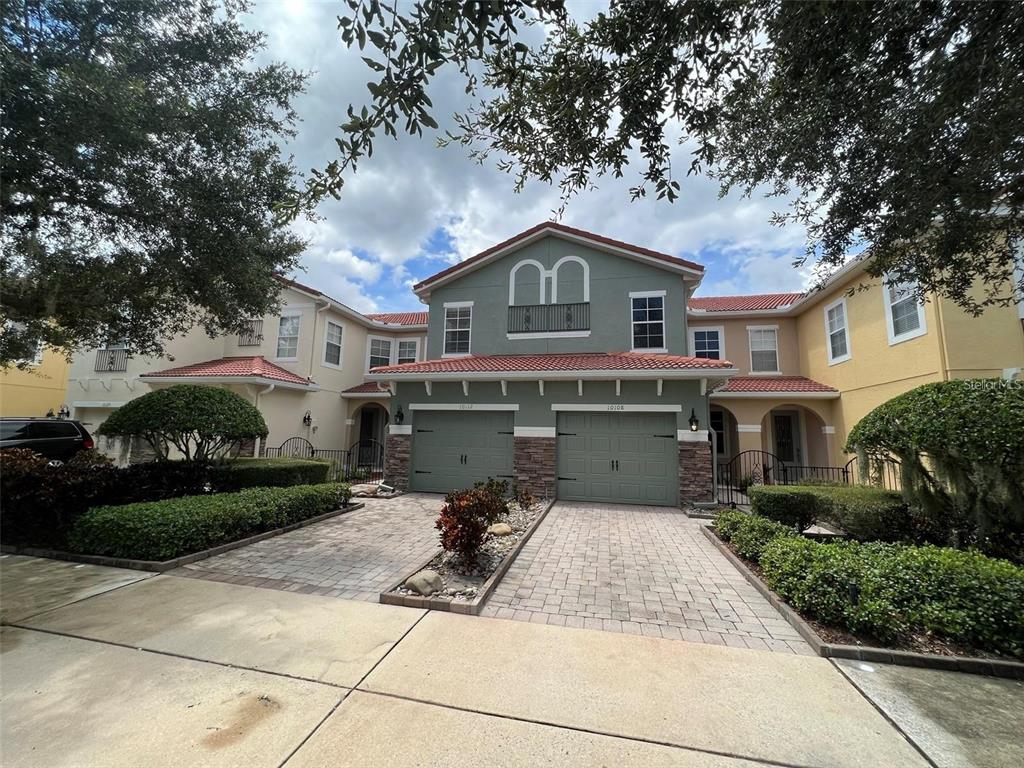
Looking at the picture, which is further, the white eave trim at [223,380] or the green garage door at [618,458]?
the white eave trim at [223,380]

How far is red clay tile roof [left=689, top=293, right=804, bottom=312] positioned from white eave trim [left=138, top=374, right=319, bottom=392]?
14.8m

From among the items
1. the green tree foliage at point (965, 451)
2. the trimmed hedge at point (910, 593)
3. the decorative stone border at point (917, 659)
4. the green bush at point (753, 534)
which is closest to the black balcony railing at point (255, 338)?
the green bush at point (753, 534)

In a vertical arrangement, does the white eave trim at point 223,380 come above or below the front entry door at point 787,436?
above

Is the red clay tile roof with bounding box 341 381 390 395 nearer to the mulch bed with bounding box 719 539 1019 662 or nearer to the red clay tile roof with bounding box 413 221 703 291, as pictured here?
the red clay tile roof with bounding box 413 221 703 291

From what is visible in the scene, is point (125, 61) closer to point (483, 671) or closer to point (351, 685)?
point (351, 685)

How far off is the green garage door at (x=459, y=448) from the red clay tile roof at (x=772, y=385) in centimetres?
716

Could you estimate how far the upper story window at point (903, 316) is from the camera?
31.3 ft

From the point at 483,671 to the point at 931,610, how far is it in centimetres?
391

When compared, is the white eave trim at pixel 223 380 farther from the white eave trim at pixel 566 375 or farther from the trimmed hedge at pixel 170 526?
the trimmed hedge at pixel 170 526

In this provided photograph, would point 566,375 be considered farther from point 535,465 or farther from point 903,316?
point 903,316

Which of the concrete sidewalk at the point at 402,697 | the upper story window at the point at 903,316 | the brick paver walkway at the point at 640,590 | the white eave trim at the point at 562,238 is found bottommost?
the concrete sidewalk at the point at 402,697

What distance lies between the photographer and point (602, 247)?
1207cm

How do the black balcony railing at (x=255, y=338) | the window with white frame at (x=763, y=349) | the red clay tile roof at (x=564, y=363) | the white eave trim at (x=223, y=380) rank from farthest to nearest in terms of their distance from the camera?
the black balcony railing at (x=255, y=338) < the window with white frame at (x=763, y=349) < the white eave trim at (x=223, y=380) < the red clay tile roof at (x=564, y=363)

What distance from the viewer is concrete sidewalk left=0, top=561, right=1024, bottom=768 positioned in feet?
7.57
